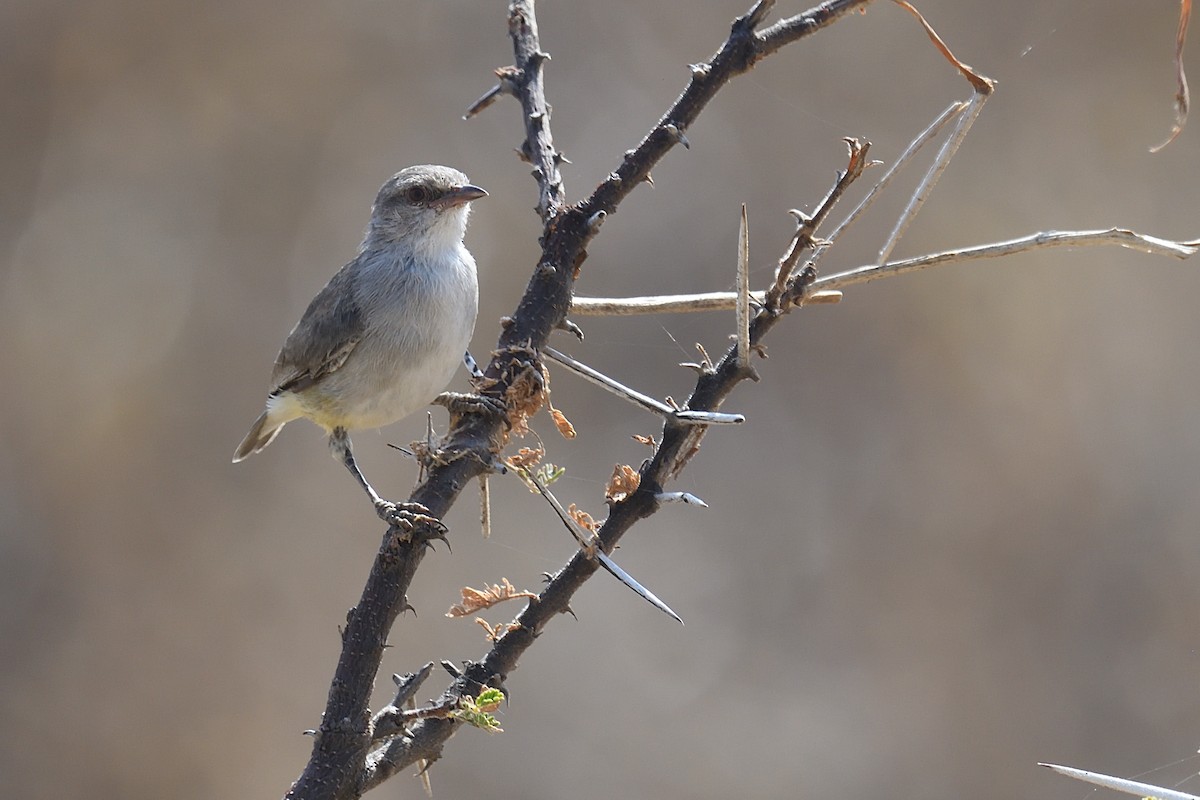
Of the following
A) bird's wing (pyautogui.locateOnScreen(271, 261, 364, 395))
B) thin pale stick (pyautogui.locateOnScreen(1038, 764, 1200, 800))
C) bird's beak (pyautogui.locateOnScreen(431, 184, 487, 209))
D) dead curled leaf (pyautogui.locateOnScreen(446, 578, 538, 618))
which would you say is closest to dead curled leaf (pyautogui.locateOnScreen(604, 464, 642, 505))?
dead curled leaf (pyautogui.locateOnScreen(446, 578, 538, 618))

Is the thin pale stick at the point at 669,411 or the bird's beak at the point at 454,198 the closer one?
the thin pale stick at the point at 669,411

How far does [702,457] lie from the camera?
8.38 m

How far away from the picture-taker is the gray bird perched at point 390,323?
3.79 meters

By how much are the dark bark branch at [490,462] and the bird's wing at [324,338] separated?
5.62 ft

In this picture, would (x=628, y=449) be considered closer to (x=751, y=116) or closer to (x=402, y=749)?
(x=751, y=116)

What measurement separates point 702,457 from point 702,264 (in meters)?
1.53

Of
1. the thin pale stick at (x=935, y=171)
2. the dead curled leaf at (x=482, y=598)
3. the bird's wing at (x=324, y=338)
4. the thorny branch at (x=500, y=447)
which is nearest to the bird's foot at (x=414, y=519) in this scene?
the thorny branch at (x=500, y=447)

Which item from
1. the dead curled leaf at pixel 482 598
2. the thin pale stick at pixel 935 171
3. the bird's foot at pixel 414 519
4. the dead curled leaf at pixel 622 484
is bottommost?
the dead curled leaf at pixel 482 598

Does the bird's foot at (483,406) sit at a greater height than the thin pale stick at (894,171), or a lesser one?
lesser

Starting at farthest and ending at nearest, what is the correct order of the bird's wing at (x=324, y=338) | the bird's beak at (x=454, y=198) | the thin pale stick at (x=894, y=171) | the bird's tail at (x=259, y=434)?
the bird's tail at (x=259, y=434) < the bird's beak at (x=454, y=198) < the bird's wing at (x=324, y=338) < the thin pale stick at (x=894, y=171)

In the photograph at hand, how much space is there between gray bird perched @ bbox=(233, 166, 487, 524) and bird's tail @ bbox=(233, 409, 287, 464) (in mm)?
129

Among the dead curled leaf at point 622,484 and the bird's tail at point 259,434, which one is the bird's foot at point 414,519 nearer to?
the dead curled leaf at point 622,484

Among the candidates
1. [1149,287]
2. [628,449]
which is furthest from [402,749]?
[1149,287]

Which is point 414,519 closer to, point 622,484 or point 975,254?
point 622,484
